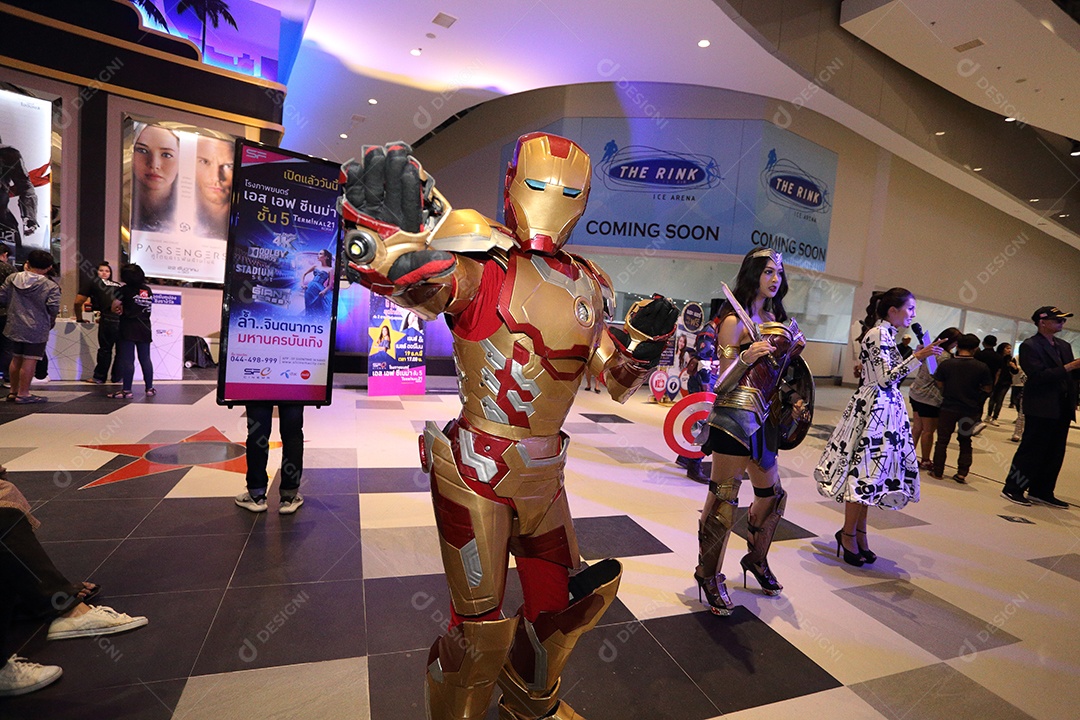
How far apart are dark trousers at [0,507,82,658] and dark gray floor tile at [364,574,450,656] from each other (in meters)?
1.21

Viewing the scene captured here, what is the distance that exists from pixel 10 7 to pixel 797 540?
11242 mm

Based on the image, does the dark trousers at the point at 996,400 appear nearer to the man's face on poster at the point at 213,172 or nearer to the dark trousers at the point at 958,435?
the dark trousers at the point at 958,435

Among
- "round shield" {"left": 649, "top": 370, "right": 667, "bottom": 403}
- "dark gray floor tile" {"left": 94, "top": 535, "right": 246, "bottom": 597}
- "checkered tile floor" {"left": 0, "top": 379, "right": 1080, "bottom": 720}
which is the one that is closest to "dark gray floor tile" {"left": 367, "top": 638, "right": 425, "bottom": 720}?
"checkered tile floor" {"left": 0, "top": 379, "right": 1080, "bottom": 720}

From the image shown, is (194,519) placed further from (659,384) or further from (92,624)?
(659,384)

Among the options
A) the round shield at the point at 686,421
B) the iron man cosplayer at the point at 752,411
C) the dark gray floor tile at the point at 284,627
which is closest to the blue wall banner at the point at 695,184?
the round shield at the point at 686,421

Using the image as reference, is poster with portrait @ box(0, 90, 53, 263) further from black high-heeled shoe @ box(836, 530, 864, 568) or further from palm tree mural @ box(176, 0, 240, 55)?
black high-heeled shoe @ box(836, 530, 864, 568)

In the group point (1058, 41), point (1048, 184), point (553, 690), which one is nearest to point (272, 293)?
point (553, 690)

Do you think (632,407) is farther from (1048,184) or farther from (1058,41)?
(1048,184)

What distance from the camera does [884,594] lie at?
3.05 metres

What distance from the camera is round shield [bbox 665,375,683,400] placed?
29.5 ft

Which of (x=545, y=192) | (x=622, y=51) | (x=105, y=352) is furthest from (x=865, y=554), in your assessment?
(x=105, y=352)

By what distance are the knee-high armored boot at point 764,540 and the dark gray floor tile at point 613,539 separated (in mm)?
635

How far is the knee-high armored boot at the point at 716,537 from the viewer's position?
2.59 m

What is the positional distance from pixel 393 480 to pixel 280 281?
1.80 meters
